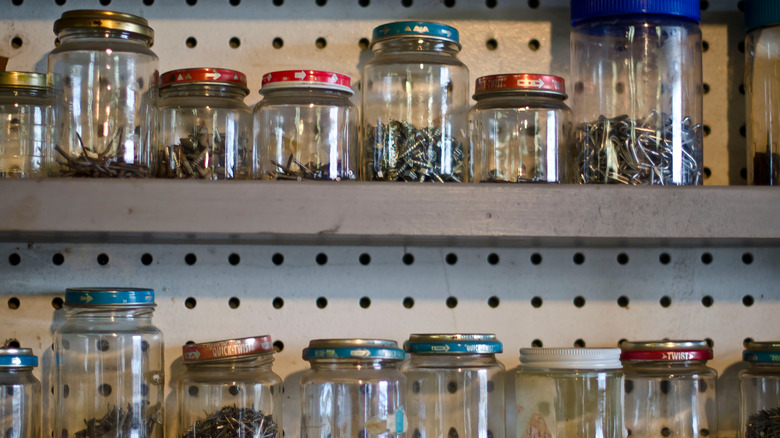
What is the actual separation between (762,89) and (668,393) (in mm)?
471

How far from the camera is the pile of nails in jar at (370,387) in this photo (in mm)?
1141

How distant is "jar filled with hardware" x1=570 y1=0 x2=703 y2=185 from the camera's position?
1171 millimetres

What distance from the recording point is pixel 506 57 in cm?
139

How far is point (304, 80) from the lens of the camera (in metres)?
1.14

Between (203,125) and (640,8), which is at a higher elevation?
(640,8)

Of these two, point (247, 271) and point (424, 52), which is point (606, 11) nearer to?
point (424, 52)

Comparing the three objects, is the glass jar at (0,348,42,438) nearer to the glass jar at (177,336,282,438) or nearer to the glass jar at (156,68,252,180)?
the glass jar at (177,336,282,438)

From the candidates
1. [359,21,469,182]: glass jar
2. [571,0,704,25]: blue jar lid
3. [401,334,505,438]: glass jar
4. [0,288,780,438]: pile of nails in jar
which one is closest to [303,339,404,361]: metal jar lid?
[0,288,780,438]: pile of nails in jar

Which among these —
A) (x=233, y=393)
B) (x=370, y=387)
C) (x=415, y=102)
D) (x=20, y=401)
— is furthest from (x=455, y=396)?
(x=20, y=401)

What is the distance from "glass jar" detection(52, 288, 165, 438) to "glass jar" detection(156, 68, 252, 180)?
207 millimetres

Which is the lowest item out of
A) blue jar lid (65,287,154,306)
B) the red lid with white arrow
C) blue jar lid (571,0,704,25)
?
blue jar lid (65,287,154,306)

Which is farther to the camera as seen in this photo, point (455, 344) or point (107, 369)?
point (107, 369)

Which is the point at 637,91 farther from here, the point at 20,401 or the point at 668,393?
the point at 20,401

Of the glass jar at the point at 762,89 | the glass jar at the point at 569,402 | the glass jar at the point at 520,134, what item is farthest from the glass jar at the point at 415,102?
the glass jar at the point at 762,89
